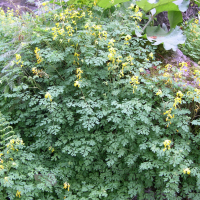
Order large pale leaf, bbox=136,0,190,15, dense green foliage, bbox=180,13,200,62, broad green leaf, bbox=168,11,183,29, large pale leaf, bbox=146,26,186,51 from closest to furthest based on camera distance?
large pale leaf, bbox=146,26,186,51, large pale leaf, bbox=136,0,190,15, dense green foliage, bbox=180,13,200,62, broad green leaf, bbox=168,11,183,29

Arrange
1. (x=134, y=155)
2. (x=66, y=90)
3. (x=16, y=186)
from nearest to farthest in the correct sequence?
(x=16, y=186) → (x=134, y=155) → (x=66, y=90)

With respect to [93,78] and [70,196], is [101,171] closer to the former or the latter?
[70,196]

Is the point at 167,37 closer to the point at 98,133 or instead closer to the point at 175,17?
the point at 175,17

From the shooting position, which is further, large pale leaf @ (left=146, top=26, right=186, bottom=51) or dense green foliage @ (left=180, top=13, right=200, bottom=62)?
dense green foliage @ (left=180, top=13, right=200, bottom=62)

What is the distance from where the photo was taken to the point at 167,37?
3.48m

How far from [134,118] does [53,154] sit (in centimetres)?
137

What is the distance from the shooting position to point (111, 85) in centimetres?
278

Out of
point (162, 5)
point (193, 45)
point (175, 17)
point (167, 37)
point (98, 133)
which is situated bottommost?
point (98, 133)

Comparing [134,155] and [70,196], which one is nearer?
[70,196]

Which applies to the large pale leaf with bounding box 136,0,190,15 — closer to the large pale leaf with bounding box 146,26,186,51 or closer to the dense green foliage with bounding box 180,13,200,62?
the large pale leaf with bounding box 146,26,186,51

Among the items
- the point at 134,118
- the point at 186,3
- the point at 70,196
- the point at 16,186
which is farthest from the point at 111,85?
the point at 186,3

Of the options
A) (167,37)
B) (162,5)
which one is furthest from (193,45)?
(162,5)

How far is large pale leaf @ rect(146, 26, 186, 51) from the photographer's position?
330 centimetres

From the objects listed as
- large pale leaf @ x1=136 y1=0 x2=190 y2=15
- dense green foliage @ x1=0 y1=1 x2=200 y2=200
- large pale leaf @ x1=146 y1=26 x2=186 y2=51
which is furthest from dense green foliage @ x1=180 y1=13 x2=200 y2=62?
dense green foliage @ x1=0 y1=1 x2=200 y2=200
